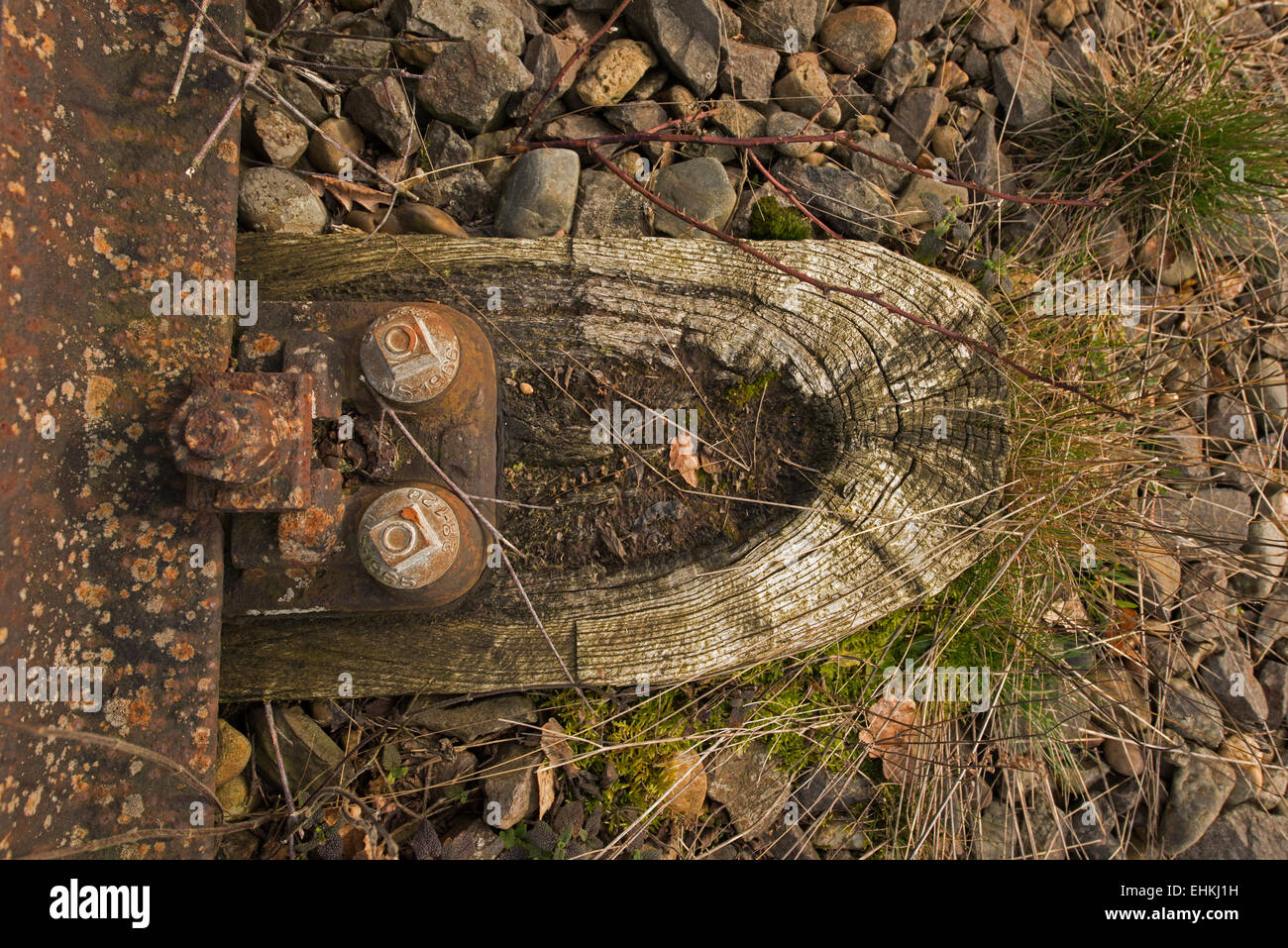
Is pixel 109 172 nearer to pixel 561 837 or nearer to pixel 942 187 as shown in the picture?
pixel 561 837

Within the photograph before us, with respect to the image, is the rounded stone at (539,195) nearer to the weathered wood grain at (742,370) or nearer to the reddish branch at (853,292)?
the reddish branch at (853,292)

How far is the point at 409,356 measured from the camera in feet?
6.83

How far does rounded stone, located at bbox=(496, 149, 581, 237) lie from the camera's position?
2.89 metres

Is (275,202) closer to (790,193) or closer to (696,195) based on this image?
(696,195)

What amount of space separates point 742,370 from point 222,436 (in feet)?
5.39

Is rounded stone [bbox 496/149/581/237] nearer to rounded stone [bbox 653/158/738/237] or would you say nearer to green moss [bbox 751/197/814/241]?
rounded stone [bbox 653/158/738/237]

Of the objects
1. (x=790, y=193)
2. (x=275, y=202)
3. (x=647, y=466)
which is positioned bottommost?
(x=647, y=466)

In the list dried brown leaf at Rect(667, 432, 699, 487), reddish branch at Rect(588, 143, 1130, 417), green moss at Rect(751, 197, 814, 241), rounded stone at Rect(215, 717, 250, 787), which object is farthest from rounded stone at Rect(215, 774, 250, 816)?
green moss at Rect(751, 197, 814, 241)

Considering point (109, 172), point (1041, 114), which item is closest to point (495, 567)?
point (109, 172)

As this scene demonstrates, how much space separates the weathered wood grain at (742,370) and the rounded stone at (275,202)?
0.56ft

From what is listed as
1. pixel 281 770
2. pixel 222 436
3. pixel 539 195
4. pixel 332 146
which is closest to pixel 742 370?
pixel 539 195

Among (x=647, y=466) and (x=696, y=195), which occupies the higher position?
(x=696, y=195)

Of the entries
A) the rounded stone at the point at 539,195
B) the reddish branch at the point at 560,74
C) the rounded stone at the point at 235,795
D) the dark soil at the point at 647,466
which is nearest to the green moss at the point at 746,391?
the dark soil at the point at 647,466

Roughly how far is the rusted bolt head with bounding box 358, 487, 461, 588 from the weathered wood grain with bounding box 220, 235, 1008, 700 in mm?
483
